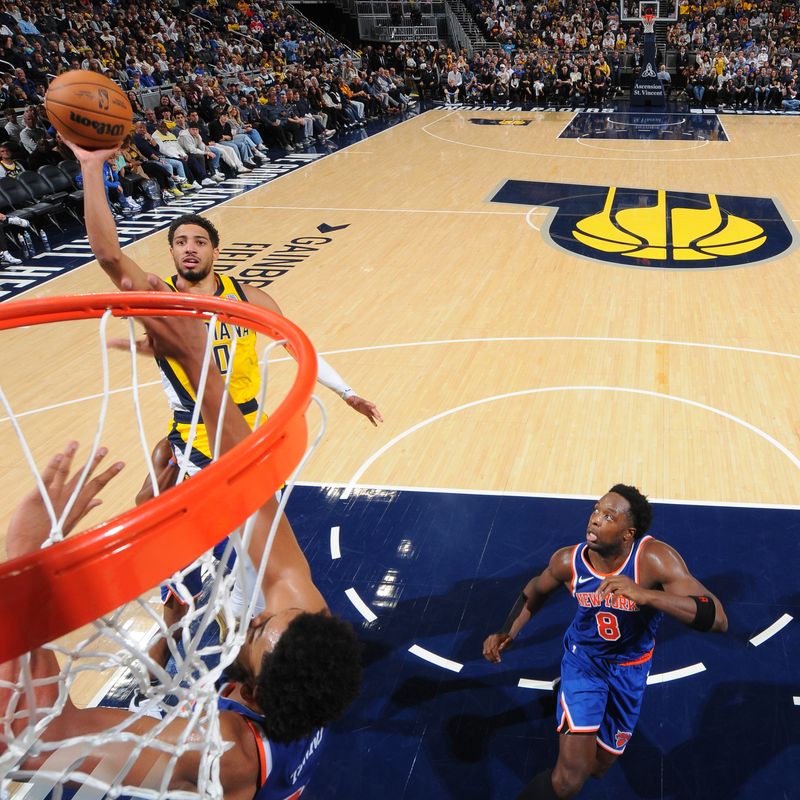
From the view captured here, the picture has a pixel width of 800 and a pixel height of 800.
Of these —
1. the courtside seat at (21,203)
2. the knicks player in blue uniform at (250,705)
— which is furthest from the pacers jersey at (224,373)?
the courtside seat at (21,203)

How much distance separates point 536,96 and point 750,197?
11.7 m

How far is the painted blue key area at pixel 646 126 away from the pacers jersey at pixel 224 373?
14.5 meters

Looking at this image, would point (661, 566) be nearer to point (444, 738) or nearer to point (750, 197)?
point (444, 738)

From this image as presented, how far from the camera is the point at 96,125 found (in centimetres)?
309

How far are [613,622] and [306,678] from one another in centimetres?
147

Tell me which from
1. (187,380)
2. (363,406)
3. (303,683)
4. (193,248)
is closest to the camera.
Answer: (303,683)

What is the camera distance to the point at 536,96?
2222 cm

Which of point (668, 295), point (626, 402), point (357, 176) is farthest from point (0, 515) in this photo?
point (357, 176)

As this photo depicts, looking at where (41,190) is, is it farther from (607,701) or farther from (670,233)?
(607,701)

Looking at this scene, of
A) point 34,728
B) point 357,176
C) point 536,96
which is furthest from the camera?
point 536,96

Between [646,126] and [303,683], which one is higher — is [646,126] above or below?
below

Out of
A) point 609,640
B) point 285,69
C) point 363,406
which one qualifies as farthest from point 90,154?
point 285,69

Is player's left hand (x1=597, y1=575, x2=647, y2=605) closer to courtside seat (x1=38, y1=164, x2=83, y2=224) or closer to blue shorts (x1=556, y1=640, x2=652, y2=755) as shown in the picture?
blue shorts (x1=556, y1=640, x2=652, y2=755)

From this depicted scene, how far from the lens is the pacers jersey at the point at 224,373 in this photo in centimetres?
367
